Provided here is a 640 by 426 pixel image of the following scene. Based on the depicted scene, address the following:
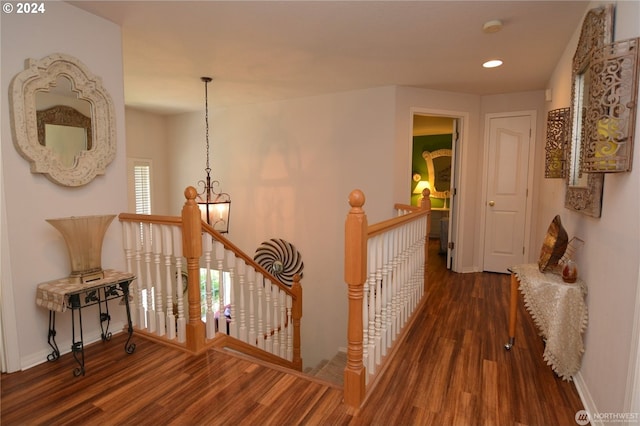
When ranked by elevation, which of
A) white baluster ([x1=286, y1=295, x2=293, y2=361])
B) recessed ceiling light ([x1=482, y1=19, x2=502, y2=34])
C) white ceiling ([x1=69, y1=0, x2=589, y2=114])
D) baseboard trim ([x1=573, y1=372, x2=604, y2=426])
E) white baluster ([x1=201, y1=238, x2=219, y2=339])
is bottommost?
white baluster ([x1=286, y1=295, x2=293, y2=361])

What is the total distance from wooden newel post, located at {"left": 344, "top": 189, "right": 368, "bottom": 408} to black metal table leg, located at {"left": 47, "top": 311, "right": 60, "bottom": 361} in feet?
6.70

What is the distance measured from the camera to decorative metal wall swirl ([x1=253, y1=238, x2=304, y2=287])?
196 inches

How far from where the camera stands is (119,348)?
2455 millimetres

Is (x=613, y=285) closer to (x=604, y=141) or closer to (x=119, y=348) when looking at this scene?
(x=604, y=141)

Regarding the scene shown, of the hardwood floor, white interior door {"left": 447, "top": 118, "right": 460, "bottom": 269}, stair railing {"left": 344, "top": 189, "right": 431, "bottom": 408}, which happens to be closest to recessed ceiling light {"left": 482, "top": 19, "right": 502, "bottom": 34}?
stair railing {"left": 344, "top": 189, "right": 431, "bottom": 408}

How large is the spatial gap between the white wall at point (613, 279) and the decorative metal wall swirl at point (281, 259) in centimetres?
353

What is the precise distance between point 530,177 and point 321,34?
11.3 ft

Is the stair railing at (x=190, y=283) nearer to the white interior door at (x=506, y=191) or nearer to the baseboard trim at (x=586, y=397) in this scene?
the baseboard trim at (x=586, y=397)

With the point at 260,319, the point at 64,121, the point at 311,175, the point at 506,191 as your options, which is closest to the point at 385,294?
the point at 260,319

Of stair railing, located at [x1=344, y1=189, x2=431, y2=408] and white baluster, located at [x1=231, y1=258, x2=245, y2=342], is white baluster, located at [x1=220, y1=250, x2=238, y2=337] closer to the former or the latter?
white baluster, located at [x1=231, y1=258, x2=245, y2=342]

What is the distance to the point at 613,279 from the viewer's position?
1633 millimetres

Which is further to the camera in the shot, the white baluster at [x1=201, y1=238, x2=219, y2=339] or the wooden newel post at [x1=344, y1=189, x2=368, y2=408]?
the white baluster at [x1=201, y1=238, x2=219, y2=339]

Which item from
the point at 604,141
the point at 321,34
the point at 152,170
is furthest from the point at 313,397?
the point at 152,170

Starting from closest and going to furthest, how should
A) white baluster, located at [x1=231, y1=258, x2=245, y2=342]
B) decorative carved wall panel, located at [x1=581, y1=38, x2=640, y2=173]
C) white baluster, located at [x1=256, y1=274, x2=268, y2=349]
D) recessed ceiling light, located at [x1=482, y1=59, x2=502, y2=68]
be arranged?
decorative carved wall panel, located at [x1=581, y1=38, x2=640, y2=173] < white baluster, located at [x1=231, y1=258, x2=245, y2=342] < white baluster, located at [x1=256, y1=274, x2=268, y2=349] < recessed ceiling light, located at [x1=482, y1=59, x2=502, y2=68]
